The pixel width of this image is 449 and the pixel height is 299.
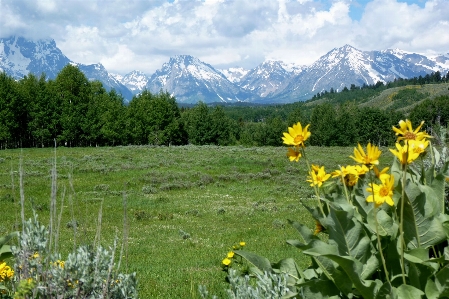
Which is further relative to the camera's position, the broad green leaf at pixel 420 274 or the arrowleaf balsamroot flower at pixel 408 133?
the broad green leaf at pixel 420 274

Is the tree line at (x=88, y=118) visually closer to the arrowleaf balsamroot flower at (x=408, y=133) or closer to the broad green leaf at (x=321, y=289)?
the broad green leaf at (x=321, y=289)

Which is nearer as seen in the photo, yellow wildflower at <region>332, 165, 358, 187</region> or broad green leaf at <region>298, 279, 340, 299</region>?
broad green leaf at <region>298, 279, 340, 299</region>

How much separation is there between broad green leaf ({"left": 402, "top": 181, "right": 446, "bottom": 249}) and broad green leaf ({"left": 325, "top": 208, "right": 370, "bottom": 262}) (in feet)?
0.93

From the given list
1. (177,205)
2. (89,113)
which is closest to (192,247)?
(177,205)

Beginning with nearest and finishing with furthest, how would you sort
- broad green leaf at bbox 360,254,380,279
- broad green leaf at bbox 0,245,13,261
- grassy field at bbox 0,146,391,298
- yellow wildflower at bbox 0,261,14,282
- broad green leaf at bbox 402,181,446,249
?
broad green leaf at bbox 402,181,446,249, broad green leaf at bbox 360,254,380,279, yellow wildflower at bbox 0,261,14,282, broad green leaf at bbox 0,245,13,261, grassy field at bbox 0,146,391,298

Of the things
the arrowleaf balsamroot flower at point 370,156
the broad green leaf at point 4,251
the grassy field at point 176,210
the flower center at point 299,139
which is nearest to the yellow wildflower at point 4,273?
the broad green leaf at point 4,251

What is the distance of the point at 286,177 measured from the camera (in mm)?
25969

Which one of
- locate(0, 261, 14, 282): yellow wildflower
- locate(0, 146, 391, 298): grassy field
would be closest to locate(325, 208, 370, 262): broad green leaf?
locate(0, 146, 391, 298): grassy field

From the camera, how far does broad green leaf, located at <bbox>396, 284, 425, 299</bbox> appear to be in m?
2.26

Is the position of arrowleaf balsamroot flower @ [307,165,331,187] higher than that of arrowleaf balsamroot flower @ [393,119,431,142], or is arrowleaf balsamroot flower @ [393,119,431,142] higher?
arrowleaf balsamroot flower @ [393,119,431,142]

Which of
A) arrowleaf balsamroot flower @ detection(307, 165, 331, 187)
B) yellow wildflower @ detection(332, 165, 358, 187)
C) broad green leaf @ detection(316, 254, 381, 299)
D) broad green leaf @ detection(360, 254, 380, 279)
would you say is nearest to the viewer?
broad green leaf @ detection(316, 254, 381, 299)

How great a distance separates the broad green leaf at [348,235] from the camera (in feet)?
7.84

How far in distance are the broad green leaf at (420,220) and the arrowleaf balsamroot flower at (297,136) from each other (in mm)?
677

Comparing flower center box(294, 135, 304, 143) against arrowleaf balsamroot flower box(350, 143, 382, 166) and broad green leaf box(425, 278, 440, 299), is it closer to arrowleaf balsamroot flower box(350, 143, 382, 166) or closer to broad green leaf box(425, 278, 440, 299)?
arrowleaf balsamroot flower box(350, 143, 382, 166)
